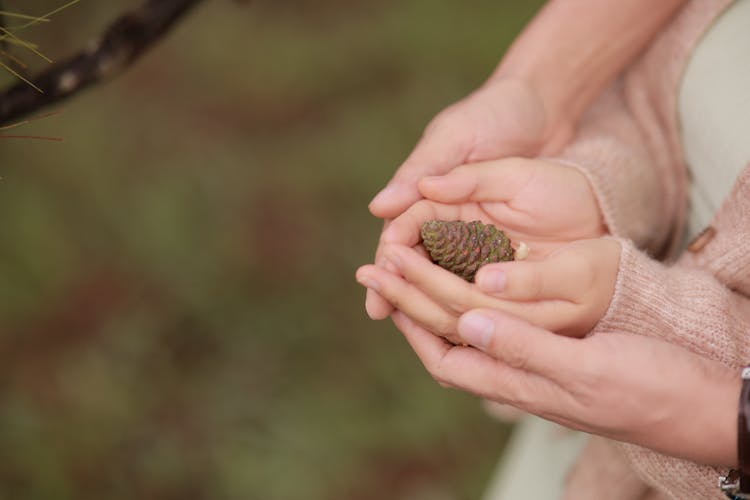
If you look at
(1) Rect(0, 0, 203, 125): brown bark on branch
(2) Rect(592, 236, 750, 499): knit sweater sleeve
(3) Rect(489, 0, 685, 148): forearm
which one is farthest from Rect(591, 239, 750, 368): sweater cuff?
(1) Rect(0, 0, 203, 125): brown bark on branch

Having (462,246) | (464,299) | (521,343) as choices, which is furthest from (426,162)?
(521,343)

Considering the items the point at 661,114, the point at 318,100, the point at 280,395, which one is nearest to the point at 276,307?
the point at 280,395

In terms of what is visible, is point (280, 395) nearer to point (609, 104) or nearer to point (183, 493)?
point (183, 493)

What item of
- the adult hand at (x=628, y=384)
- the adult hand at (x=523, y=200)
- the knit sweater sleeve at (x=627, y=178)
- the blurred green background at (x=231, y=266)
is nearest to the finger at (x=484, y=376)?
the adult hand at (x=628, y=384)

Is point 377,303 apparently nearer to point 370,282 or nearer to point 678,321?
point 370,282

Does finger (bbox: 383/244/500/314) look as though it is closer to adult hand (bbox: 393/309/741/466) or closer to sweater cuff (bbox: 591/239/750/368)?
adult hand (bbox: 393/309/741/466)
